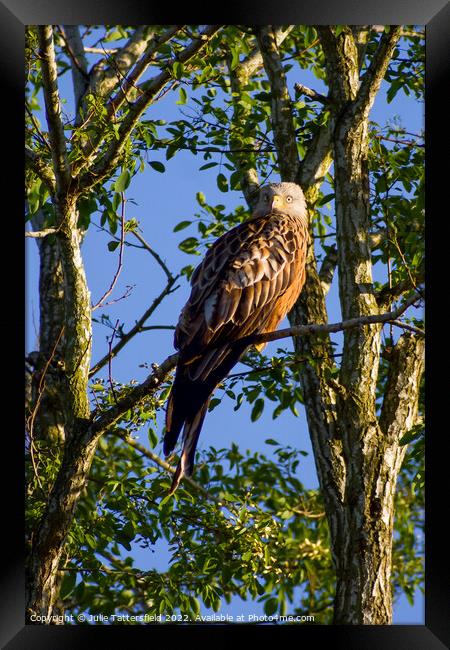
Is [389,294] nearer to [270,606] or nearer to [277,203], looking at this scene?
[277,203]

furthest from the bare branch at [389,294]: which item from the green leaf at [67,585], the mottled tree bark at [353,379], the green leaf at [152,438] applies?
the green leaf at [67,585]

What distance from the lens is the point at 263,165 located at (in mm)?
6988

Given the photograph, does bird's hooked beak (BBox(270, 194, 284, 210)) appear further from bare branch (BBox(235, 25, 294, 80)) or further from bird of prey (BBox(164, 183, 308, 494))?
bare branch (BBox(235, 25, 294, 80))

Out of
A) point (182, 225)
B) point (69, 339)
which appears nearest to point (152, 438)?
point (69, 339)

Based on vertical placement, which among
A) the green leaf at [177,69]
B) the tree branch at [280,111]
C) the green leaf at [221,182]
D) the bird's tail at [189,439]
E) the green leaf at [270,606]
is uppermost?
the tree branch at [280,111]

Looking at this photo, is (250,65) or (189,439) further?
(250,65)

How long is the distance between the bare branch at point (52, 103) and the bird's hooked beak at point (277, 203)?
1.58 meters

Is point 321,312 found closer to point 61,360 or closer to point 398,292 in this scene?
point 398,292

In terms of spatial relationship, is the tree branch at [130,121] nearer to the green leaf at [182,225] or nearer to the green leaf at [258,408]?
the green leaf at [182,225]

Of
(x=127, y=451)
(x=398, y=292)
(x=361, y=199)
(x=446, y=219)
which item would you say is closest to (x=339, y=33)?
(x=361, y=199)

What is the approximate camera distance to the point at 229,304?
17.4 feet

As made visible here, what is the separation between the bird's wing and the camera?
5125mm

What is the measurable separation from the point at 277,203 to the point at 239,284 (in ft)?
3.29

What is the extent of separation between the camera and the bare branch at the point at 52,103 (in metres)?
4.77
